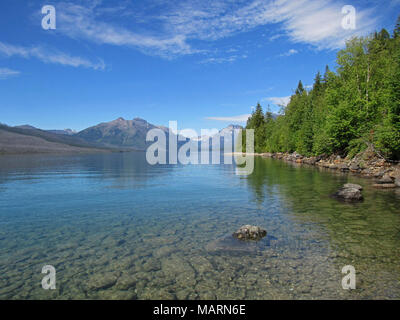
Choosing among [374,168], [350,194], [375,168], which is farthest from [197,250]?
[374,168]

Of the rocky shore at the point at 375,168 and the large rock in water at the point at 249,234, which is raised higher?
the rocky shore at the point at 375,168

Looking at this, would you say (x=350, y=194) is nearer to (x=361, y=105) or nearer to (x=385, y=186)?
(x=385, y=186)

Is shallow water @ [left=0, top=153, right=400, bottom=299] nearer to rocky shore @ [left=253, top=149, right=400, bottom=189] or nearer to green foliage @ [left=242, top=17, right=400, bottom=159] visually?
rocky shore @ [left=253, top=149, right=400, bottom=189]

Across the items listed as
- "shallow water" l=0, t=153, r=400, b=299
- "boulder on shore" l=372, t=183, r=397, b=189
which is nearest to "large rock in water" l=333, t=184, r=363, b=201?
"shallow water" l=0, t=153, r=400, b=299

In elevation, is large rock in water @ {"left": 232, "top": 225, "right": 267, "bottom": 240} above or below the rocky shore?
below

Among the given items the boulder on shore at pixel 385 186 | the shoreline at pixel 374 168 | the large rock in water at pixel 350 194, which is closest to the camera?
the large rock in water at pixel 350 194

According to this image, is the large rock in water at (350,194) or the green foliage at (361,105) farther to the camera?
the green foliage at (361,105)

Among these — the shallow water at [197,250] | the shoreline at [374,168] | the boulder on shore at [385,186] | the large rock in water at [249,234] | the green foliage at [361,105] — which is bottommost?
the shallow water at [197,250]

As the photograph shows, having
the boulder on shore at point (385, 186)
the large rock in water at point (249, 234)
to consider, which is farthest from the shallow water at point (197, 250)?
the boulder on shore at point (385, 186)

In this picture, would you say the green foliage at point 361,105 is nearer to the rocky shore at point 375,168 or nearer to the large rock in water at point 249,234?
the rocky shore at point 375,168

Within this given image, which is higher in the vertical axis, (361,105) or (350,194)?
(361,105)

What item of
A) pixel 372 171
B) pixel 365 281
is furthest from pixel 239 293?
pixel 372 171
